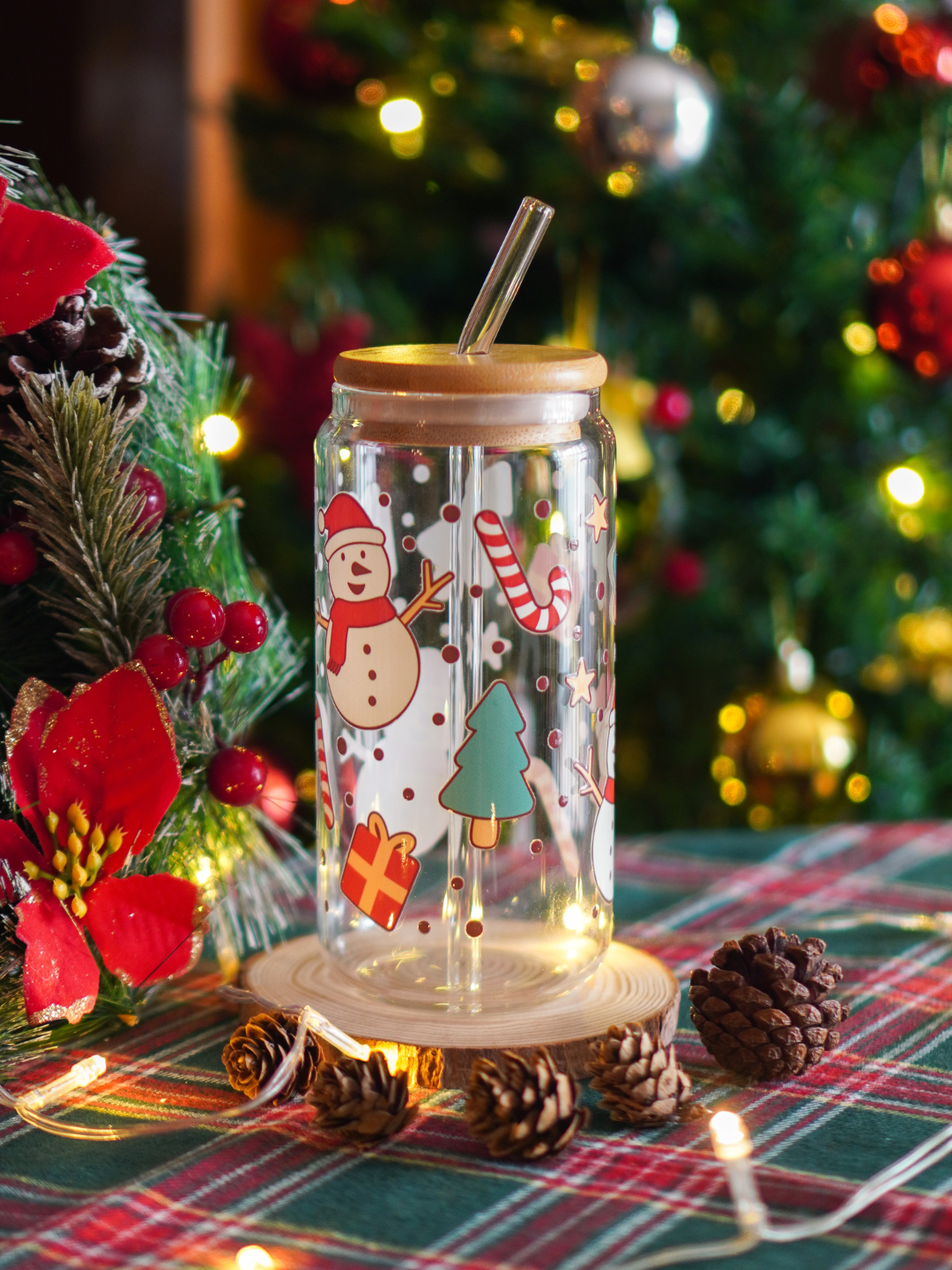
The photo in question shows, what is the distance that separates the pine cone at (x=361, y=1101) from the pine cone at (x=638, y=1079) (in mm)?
76

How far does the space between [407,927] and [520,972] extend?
0.06 m

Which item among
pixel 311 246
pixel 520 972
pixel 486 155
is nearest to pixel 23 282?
pixel 520 972

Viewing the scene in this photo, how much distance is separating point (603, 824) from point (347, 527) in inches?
6.9

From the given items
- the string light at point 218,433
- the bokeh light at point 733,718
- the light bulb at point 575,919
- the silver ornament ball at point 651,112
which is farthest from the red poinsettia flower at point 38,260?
the bokeh light at point 733,718

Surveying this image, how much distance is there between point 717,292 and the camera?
1.23 metres

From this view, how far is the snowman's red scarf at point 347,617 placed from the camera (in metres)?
0.58

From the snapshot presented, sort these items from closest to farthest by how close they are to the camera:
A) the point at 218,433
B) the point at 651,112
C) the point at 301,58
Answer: the point at 218,433, the point at 651,112, the point at 301,58

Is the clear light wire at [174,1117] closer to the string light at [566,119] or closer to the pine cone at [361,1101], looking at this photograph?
the pine cone at [361,1101]

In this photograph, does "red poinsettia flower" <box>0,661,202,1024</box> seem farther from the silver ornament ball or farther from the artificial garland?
the silver ornament ball

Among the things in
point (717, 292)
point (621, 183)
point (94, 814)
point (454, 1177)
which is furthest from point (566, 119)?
point (454, 1177)

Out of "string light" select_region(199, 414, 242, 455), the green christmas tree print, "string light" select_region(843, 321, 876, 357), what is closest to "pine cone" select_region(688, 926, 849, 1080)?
the green christmas tree print

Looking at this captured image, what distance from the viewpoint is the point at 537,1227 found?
467mm

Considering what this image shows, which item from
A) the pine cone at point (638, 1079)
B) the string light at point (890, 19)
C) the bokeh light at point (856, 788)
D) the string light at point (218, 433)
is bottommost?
the bokeh light at point (856, 788)

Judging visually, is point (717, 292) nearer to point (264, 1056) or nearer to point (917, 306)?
point (917, 306)
